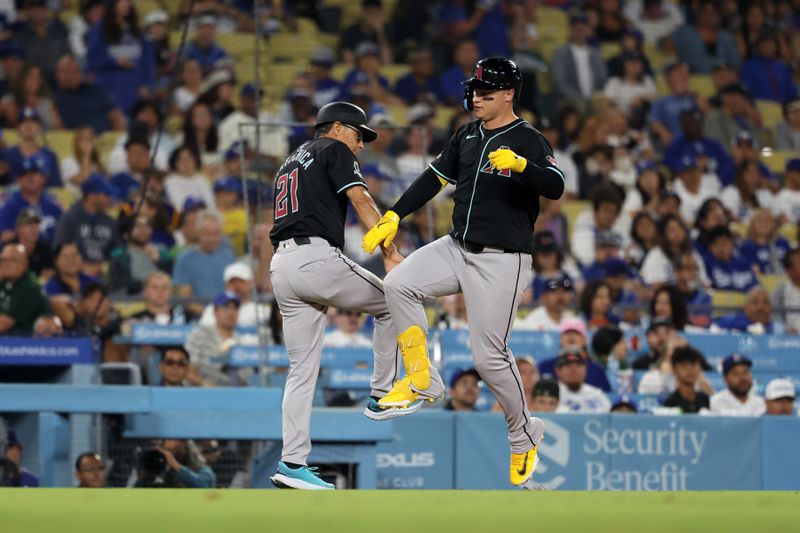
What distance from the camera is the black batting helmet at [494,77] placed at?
21.0 ft

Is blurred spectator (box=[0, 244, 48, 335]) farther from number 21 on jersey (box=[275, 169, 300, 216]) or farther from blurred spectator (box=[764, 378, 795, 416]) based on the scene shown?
blurred spectator (box=[764, 378, 795, 416])

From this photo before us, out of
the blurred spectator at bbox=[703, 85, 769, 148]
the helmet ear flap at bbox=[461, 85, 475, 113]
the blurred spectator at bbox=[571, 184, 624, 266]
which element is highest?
the helmet ear flap at bbox=[461, 85, 475, 113]

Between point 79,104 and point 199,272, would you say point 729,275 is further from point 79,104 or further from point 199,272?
point 79,104

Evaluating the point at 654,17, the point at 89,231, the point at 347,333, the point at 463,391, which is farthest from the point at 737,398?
the point at 654,17

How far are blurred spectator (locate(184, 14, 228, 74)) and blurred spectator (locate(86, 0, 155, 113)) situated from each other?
0.45 m

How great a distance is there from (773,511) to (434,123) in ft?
35.1

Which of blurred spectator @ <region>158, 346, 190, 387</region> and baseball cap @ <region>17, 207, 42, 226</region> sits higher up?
baseball cap @ <region>17, 207, 42, 226</region>

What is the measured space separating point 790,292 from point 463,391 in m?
4.24

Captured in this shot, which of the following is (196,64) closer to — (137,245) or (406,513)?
(137,245)

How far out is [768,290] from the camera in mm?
13258

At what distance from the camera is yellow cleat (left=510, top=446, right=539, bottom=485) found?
21.3 feet

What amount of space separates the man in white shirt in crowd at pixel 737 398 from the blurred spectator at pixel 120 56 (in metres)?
→ 7.26

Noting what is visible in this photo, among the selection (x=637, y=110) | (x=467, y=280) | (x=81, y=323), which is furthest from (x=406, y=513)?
(x=637, y=110)

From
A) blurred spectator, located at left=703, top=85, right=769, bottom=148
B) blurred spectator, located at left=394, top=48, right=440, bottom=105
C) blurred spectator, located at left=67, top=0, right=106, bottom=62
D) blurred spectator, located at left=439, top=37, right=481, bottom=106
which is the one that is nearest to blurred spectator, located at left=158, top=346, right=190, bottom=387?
blurred spectator, located at left=394, top=48, right=440, bottom=105
